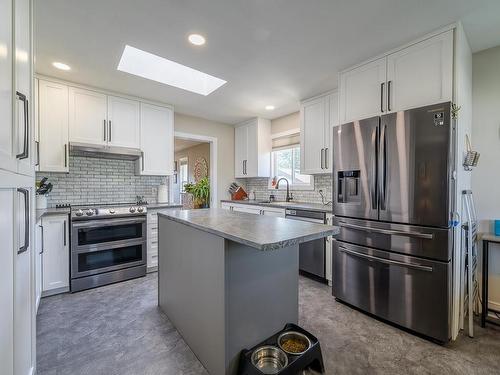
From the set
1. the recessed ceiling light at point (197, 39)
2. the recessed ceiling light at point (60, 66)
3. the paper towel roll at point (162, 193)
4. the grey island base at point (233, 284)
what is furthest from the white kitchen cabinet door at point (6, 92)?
the paper towel roll at point (162, 193)

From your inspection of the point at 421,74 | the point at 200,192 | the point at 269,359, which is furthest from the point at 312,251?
the point at 200,192

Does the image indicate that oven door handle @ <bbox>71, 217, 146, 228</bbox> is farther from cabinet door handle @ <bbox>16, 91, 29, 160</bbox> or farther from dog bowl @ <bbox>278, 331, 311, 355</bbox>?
dog bowl @ <bbox>278, 331, 311, 355</bbox>

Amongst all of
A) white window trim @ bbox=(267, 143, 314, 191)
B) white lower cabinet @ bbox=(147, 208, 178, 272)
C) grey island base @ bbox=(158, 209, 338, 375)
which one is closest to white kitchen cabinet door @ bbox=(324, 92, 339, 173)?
white window trim @ bbox=(267, 143, 314, 191)

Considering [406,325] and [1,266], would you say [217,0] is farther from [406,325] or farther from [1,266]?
[406,325]

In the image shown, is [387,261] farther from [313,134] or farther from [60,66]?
[60,66]

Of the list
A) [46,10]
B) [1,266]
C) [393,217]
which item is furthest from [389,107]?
[46,10]

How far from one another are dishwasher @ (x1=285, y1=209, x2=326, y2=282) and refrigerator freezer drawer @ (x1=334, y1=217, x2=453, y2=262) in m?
0.55

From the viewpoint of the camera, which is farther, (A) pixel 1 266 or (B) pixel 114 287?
(B) pixel 114 287

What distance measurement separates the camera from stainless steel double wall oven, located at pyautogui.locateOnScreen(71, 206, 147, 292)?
282cm

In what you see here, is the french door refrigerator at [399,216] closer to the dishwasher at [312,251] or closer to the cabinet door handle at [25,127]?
the dishwasher at [312,251]

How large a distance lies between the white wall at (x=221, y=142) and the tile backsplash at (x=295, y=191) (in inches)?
14.2

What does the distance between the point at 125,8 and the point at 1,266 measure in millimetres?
1894

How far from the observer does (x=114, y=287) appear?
295 centimetres

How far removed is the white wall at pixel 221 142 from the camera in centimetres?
459
